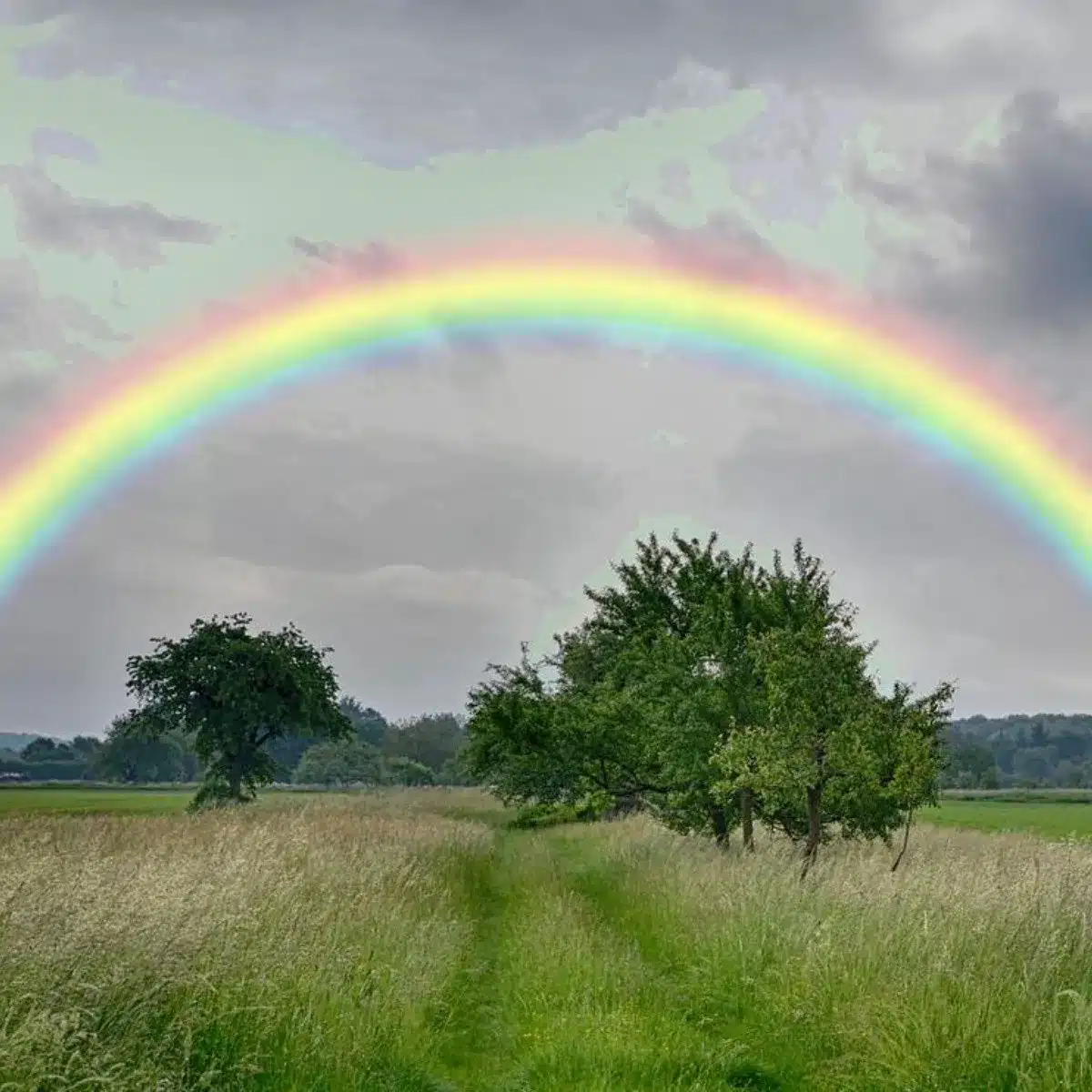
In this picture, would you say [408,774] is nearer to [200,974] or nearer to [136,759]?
[136,759]

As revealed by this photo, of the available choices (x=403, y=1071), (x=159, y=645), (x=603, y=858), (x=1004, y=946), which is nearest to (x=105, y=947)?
(x=403, y=1071)

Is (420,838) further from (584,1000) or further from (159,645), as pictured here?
(159,645)

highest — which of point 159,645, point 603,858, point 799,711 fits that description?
point 159,645

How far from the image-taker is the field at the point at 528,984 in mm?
7539

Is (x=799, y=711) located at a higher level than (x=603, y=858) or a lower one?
higher

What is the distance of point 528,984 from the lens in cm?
1177

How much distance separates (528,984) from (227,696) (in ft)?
145

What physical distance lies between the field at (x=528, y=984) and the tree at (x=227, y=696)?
38528mm

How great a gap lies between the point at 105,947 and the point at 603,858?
19677 mm

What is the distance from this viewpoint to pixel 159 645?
55031 millimetres

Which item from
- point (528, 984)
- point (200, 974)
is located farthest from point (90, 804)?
point (200, 974)

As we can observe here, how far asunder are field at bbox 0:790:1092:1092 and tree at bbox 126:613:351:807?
38.5m

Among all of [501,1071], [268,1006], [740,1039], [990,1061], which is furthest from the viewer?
[740,1039]

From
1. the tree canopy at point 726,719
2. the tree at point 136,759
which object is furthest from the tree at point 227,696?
the tree at point 136,759
